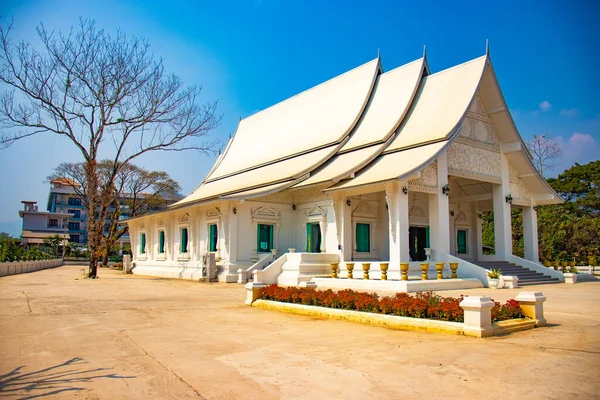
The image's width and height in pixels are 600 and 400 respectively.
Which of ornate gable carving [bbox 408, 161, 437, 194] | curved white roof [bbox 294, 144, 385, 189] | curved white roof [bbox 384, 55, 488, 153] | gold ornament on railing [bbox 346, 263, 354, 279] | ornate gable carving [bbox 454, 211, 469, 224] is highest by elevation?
curved white roof [bbox 384, 55, 488, 153]

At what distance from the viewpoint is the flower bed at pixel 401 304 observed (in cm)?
770

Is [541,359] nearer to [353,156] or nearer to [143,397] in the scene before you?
[143,397]

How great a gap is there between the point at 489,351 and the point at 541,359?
630mm

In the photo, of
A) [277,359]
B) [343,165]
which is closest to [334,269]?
[343,165]

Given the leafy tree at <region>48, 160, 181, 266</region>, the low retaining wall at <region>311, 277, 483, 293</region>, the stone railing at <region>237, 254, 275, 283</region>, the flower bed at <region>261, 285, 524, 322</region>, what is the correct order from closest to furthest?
1. the flower bed at <region>261, 285, 524, 322</region>
2. the low retaining wall at <region>311, 277, 483, 293</region>
3. the stone railing at <region>237, 254, 275, 283</region>
4. the leafy tree at <region>48, 160, 181, 266</region>

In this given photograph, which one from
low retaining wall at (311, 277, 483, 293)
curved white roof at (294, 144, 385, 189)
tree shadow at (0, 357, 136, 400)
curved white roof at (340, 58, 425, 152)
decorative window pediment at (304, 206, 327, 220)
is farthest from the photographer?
decorative window pediment at (304, 206, 327, 220)

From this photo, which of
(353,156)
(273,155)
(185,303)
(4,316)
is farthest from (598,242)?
(4,316)

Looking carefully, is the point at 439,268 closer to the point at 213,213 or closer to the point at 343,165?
the point at 343,165

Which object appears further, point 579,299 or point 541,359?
point 579,299

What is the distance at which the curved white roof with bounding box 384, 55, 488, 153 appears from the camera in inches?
655

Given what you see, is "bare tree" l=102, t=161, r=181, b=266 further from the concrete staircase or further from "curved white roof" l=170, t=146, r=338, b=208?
the concrete staircase

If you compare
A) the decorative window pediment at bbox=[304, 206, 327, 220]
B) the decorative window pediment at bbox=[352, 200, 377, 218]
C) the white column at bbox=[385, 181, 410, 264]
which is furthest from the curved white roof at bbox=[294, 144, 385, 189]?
the white column at bbox=[385, 181, 410, 264]

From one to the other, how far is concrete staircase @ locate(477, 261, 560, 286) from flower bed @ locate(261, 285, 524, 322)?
971 cm

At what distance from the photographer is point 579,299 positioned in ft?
39.5
